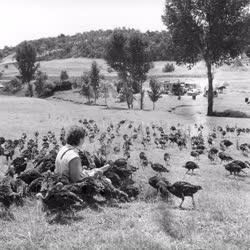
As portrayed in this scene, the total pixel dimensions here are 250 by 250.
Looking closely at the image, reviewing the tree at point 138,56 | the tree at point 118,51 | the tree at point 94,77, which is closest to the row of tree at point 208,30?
the tree at point 138,56

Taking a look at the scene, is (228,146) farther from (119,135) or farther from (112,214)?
(112,214)

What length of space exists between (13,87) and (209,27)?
66.0 meters

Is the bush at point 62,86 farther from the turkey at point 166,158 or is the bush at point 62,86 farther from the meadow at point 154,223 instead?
the meadow at point 154,223

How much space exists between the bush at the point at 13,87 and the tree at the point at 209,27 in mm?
60386

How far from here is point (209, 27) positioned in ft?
179

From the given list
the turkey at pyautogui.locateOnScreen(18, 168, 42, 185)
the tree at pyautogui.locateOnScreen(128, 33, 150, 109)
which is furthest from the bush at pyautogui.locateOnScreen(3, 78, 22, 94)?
the turkey at pyautogui.locateOnScreen(18, 168, 42, 185)

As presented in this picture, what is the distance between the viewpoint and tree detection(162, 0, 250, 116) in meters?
53.6

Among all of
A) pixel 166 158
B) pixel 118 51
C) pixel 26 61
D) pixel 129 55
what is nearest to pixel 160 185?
pixel 166 158

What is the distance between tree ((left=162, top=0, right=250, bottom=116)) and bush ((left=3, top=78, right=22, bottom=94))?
60386 millimetres

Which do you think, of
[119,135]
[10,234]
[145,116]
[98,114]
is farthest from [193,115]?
[10,234]

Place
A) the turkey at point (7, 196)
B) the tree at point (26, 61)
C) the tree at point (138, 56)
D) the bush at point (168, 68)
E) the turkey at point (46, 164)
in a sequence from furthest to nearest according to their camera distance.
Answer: the bush at point (168, 68), the tree at point (26, 61), the tree at point (138, 56), the turkey at point (46, 164), the turkey at point (7, 196)

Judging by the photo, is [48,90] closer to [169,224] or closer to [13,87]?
[13,87]

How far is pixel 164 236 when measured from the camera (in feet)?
31.3

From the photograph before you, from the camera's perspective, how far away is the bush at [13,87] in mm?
106938
